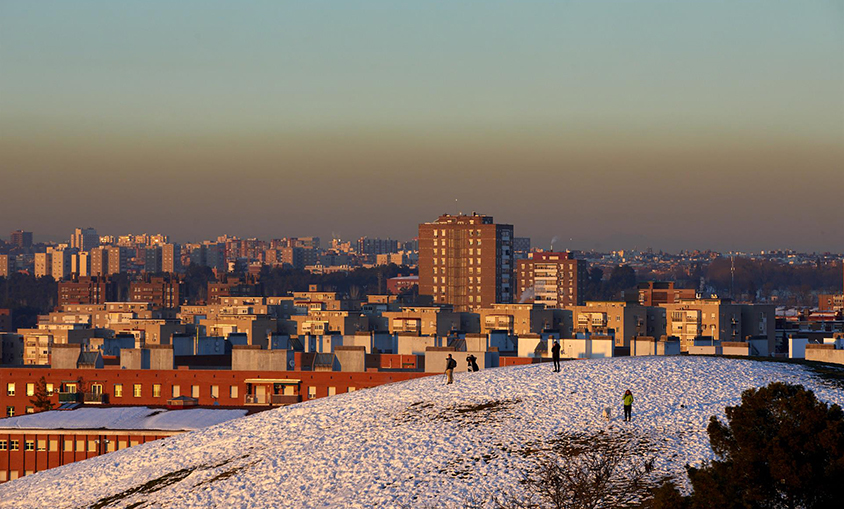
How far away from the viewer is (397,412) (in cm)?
5675

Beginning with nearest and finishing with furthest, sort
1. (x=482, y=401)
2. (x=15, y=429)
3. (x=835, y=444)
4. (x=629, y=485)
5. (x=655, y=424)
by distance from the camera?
(x=835, y=444) → (x=629, y=485) → (x=655, y=424) → (x=482, y=401) → (x=15, y=429)

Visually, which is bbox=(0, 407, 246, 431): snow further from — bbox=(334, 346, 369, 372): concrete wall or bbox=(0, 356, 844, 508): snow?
bbox=(334, 346, 369, 372): concrete wall

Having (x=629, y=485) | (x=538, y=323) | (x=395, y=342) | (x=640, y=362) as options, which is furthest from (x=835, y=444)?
(x=538, y=323)

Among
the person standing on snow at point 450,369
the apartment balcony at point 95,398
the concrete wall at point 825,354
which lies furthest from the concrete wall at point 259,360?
the concrete wall at point 825,354

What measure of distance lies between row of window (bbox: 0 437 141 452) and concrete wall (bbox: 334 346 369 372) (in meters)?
20.5

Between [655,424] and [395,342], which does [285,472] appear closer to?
[655,424]

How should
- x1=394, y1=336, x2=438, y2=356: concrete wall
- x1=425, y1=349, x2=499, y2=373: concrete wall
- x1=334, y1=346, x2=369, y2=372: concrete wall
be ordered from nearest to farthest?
x1=425, y1=349, x2=499, y2=373: concrete wall, x1=334, y1=346, x2=369, y2=372: concrete wall, x1=394, y1=336, x2=438, y2=356: concrete wall

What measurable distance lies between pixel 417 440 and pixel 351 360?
35896mm

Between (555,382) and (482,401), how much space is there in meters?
3.99

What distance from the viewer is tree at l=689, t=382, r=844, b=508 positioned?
33.5m

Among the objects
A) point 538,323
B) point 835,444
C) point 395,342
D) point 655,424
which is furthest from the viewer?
point 538,323

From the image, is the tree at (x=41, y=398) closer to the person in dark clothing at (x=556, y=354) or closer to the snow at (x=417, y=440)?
the snow at (x=417, y=440)

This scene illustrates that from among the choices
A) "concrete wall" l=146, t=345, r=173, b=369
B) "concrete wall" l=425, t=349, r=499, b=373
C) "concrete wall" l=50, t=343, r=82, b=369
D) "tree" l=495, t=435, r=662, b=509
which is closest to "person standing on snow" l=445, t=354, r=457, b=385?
"tree" l=495, t=435, r=662, b=509

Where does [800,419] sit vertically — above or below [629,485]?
above
